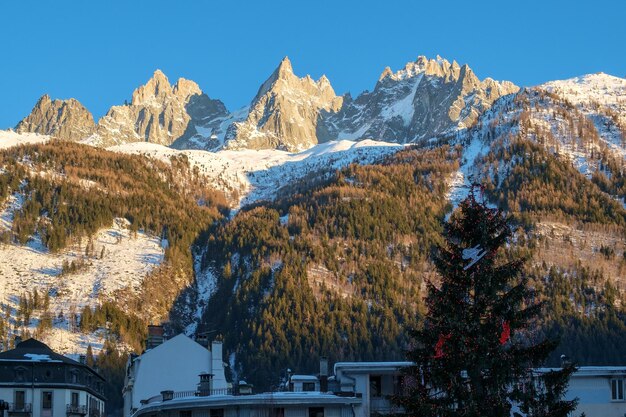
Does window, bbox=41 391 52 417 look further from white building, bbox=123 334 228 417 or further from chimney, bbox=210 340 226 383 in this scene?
chimney, bbox=210 340 226 383

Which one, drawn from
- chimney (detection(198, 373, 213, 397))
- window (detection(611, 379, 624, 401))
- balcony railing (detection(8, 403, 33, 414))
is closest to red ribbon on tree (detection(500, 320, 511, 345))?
window (detection(611, 379, 624, 401))

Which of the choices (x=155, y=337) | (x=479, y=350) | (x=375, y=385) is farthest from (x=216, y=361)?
(x=479, y=350)

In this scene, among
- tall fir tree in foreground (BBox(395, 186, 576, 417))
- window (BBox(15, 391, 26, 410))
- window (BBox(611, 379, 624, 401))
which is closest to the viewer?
tall fir tree in foreground (BBox(395, 186, 576, 417))

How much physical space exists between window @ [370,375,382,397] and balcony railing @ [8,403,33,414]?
181ft

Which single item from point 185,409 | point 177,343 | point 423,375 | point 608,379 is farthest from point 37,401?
point 423,375

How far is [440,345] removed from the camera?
189 ft

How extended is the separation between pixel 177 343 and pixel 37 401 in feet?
69.1

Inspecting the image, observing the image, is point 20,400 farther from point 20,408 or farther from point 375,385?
point 375,385

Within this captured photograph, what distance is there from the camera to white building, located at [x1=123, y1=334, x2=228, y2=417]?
111375 millimetres

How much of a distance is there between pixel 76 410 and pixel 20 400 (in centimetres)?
685

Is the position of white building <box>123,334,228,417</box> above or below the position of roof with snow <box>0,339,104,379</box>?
below

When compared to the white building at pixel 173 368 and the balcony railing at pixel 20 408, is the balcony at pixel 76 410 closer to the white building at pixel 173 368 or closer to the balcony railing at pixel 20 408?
the balcony railing at pixel 20 408

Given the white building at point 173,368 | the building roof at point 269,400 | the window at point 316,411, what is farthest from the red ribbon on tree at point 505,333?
the white building at point 173,368

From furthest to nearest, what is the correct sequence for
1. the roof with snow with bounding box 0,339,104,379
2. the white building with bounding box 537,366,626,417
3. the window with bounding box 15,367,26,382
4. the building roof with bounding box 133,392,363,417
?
1. the roof with snow with bounding box 0,339,104,379
2. the window with bounding box 15,367,26,382
3. the white building with bounding box 537,366,626,417
4. the building roof with bounding box 133,392,363,417
